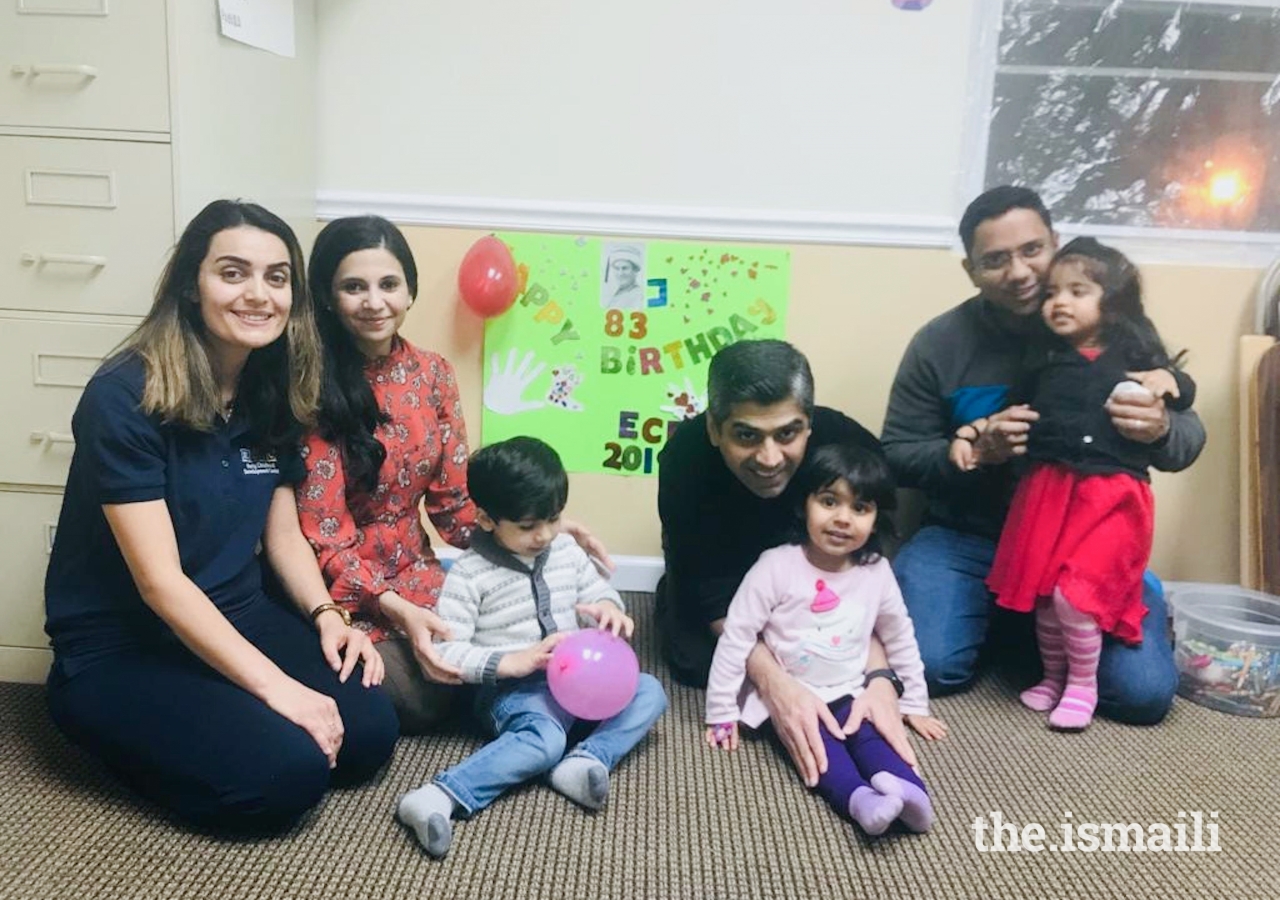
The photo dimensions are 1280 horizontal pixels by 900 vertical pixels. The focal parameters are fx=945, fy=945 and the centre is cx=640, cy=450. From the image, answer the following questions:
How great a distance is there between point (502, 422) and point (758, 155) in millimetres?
807

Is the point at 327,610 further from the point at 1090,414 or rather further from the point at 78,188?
the point at 1090,414

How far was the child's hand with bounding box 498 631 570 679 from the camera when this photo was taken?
1.40m

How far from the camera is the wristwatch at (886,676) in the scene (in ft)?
5.07

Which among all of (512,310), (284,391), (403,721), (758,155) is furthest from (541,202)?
(403,721)

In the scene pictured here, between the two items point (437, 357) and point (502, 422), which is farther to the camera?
point (502, 422)

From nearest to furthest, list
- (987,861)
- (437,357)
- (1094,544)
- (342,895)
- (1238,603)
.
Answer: (342,895), (987,861), (1094,544), (437,357), (1238,603)

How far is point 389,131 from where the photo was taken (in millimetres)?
2029

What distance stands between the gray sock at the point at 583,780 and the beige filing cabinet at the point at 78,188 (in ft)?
3.18

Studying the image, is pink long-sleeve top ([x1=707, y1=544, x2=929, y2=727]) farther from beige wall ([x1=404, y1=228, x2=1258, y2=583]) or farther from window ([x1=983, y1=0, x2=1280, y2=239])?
window ([x1=983, y1=0, x2=1280, y2=239])

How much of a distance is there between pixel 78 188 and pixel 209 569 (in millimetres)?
655

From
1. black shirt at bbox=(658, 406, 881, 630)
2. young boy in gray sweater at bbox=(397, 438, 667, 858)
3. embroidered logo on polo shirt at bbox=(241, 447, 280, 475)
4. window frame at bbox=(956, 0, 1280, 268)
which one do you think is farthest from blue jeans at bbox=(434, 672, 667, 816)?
window frame at bbox=(956, 0, 1280, 268)

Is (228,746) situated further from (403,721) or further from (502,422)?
(502,422)

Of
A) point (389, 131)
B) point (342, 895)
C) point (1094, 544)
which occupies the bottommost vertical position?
point (342, 895)

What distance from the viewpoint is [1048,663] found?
5.64 ft
